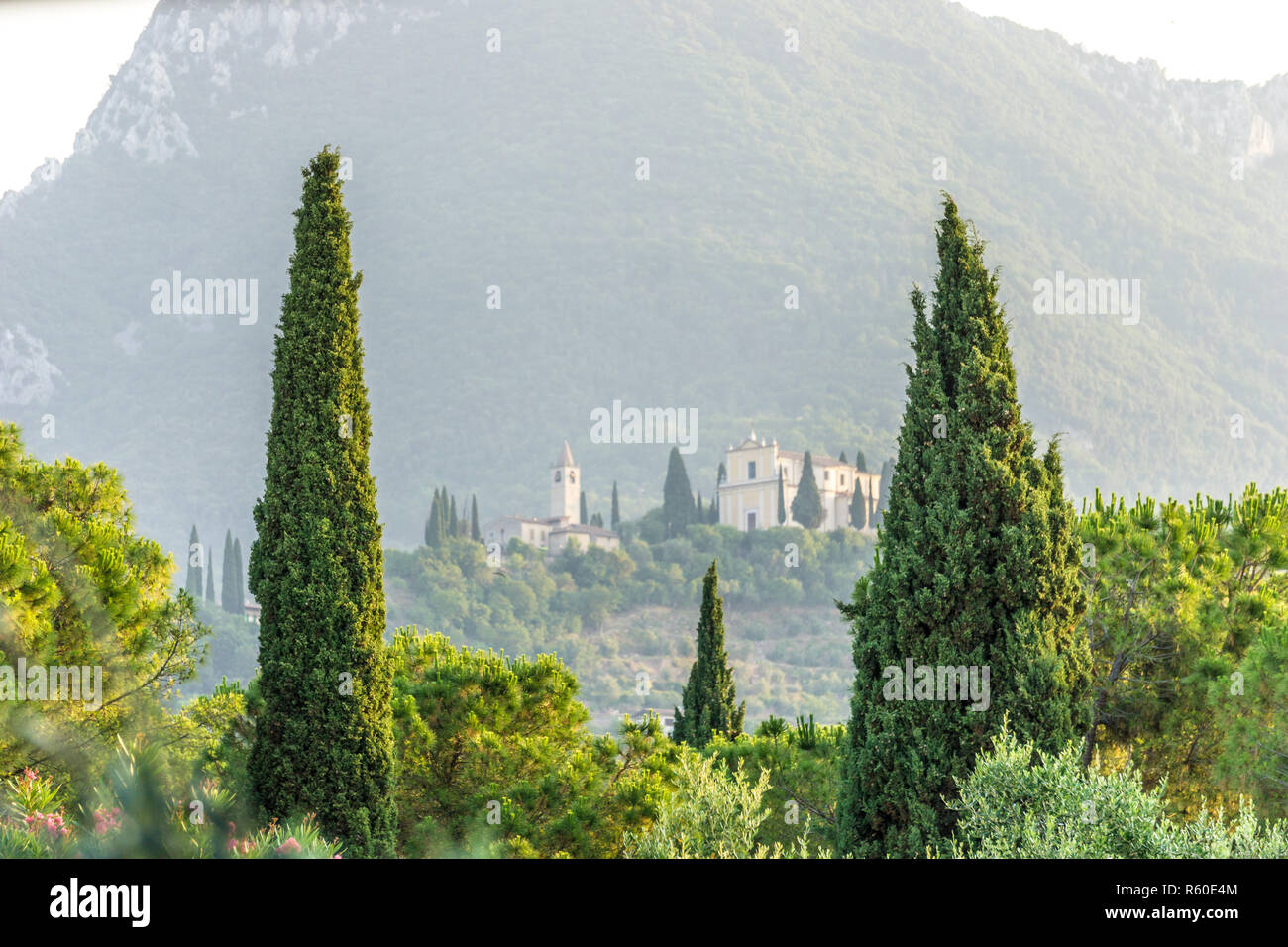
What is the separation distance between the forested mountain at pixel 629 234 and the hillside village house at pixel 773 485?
254 inches

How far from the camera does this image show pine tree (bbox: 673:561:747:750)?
44.1 ft

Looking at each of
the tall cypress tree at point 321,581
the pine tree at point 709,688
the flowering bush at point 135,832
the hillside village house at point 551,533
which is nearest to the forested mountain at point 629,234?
the hillside village house at point 551,533

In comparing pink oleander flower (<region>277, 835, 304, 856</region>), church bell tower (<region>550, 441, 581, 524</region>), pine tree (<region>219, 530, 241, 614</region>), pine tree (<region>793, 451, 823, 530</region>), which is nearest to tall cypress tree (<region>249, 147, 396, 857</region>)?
pink oleander flower (<region>277, 835, 304, 856</region>)

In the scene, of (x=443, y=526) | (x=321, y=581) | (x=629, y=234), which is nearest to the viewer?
(x=321, y=581)

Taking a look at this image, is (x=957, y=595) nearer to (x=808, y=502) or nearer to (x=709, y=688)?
(x=709, y=688)

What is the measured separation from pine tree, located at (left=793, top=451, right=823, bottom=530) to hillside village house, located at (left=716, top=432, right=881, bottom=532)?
1086 mm

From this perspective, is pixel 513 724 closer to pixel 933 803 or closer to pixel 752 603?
pixel 933 803

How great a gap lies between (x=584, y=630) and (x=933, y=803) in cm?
5626

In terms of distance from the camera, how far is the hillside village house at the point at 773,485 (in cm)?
6862

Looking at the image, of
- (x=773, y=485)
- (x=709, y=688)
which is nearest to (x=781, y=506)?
(x=773, y=485)

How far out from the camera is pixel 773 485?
70938 millimetres

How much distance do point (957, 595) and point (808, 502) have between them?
5968cm

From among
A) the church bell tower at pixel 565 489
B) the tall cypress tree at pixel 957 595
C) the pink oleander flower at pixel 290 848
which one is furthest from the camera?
the church bell tower at pixel 565 489

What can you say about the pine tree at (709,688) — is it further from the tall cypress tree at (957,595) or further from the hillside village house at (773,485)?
the hillside village house at (773,485)
